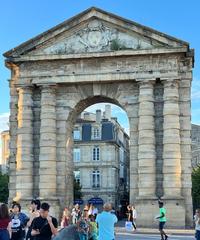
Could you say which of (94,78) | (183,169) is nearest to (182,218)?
(183,169)

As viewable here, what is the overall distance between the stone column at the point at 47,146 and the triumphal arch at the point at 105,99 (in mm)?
63

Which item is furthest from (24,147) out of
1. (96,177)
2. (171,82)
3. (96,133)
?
(96,133)

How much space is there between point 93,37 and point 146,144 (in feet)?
25.6

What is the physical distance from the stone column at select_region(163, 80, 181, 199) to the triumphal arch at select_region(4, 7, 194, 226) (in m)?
0.06

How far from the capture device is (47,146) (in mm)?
34156

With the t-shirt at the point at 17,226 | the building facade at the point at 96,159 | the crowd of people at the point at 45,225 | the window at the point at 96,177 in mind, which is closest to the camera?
the crowd of people at the point at 45,225

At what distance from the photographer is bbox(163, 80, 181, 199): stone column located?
106ft

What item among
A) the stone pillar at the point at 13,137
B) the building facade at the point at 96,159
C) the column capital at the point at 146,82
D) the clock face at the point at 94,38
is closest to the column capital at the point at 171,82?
the column capital at the point at 146,82

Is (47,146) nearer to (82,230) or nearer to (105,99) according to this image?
(105,99)

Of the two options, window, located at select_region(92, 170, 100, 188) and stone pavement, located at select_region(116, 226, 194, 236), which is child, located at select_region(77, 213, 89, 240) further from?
window, located at select_region(92, 170, 100, 188)

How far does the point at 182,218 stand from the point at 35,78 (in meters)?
12.9

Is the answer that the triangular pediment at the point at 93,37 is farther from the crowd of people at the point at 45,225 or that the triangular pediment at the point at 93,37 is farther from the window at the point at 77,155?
the window at the point at 77,155

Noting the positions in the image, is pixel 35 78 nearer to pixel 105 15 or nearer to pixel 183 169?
pixel 105 15

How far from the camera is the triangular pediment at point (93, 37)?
112 ft
